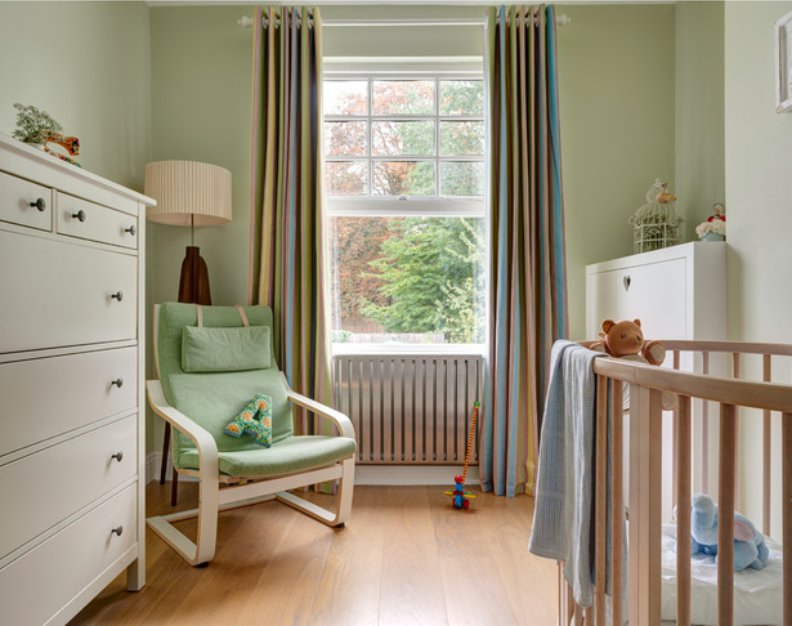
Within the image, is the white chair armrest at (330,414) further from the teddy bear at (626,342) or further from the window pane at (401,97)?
the window pane at (401,97)

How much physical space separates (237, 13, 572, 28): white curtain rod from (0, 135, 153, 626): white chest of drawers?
5.04 ft

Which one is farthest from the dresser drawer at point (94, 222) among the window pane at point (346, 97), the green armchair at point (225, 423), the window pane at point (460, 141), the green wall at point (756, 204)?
the green wall at point (756, 204)

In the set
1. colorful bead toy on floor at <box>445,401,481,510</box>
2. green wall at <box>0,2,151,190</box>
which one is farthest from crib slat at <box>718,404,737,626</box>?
green wall at <box>0,2,151,190</box>

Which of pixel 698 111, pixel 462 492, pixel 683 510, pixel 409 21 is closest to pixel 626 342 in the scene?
pixel 683 510

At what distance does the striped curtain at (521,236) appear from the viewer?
248 centimetres

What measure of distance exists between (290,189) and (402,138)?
0.73 m

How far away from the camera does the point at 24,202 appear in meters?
1.14

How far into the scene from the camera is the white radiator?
259 cm

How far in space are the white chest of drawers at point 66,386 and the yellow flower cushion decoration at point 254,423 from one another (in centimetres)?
46

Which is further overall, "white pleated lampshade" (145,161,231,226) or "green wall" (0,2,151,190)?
"white pleated lampshade" (145,161,231,226)

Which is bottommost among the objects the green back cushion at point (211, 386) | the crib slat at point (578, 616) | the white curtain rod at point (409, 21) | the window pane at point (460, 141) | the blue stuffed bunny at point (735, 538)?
the crib slat at point (578, 616)

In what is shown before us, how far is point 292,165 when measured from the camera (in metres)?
2.50

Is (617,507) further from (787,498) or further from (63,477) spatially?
(63,477)

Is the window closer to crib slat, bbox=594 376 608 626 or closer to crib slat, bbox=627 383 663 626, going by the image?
crib slat, bbox=594 376 608 626
